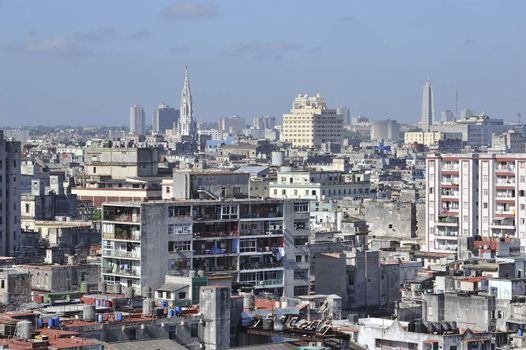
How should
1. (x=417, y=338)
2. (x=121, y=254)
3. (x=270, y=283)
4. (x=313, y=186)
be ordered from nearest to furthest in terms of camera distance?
1. (x=417, y=338)
2. (x=121, y=254)
3. (x=270, y=283)
4. (x=313, y=186)

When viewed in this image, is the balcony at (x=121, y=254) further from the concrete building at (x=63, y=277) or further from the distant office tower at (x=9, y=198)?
the distant office tower at (x=9, y=198)

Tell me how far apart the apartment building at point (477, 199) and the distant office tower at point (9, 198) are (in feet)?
88.2

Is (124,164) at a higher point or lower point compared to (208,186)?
higher

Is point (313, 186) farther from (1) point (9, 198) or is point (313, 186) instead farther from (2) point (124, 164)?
(1) point (9, 198)

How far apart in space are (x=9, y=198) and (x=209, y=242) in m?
37.4

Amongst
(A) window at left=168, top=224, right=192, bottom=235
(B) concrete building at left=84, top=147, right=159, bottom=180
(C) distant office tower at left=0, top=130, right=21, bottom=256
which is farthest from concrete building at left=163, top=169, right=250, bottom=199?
(B) concrete building at left=84, top=147, right=159, bottom=180

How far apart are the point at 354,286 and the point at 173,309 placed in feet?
84.7

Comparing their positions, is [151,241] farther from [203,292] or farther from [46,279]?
[203,292]

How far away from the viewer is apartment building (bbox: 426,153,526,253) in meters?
112

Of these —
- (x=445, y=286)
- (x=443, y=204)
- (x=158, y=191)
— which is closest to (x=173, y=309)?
(x=445, y=286)

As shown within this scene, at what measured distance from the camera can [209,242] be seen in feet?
257

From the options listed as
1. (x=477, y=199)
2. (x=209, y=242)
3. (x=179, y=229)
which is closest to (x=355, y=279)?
(x=209, y=242)

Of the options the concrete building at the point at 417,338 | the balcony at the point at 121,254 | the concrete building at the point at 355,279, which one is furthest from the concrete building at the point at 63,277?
the concrete building at the point at 417,338

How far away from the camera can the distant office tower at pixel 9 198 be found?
364 ft
